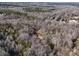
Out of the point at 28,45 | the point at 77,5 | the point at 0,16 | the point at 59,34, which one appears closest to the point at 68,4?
the point at 77,5

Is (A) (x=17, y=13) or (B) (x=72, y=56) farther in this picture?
(A) (x=17, y=13)

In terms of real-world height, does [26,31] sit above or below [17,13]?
below

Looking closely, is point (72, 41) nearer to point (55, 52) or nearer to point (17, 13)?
point (55, 52)

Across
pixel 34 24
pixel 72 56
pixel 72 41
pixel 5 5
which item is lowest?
pixel 72 56

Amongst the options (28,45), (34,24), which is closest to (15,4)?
(34,24)

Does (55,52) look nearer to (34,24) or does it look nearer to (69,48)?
(69,48)

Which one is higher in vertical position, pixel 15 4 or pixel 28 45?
pixel 15 4
